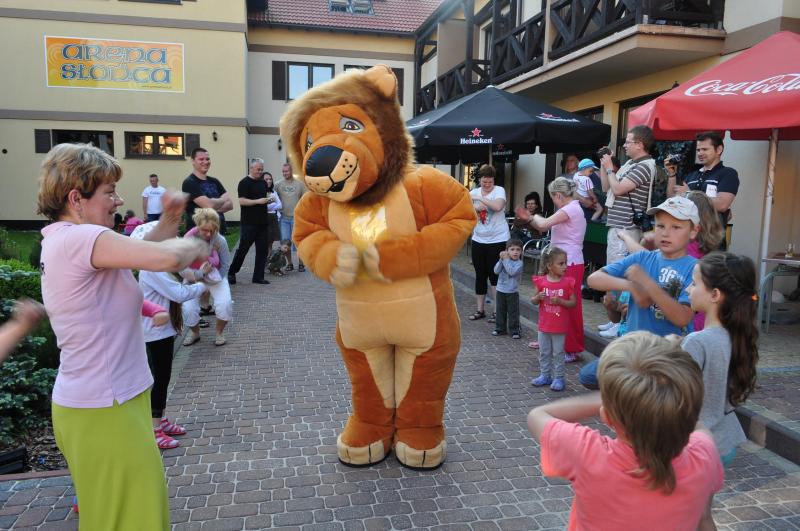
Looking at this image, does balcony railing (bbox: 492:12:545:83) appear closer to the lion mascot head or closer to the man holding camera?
the man holding camera

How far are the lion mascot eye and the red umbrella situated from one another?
3.96 m

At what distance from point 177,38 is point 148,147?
3.76 m

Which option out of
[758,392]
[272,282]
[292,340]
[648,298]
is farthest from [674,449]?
[272,282]

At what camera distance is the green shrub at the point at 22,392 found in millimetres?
4180

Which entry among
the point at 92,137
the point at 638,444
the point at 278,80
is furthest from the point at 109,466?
the point at 278,80

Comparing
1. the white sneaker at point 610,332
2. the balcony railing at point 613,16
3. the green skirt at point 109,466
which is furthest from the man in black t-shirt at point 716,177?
the green skirt at point 109,466

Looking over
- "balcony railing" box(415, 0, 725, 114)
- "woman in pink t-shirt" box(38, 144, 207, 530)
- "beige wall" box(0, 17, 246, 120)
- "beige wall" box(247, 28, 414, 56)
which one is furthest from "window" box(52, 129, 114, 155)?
"woman in pink t-shirt" box(38, 144, 207, 530)

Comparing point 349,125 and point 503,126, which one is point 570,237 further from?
point 349,125

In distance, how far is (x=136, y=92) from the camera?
19.8 meters

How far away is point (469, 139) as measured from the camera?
8.51 m

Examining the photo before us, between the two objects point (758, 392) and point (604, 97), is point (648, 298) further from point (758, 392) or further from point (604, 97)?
point (604, 97)

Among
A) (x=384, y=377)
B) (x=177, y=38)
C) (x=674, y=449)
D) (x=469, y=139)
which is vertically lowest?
(x=384, y=377)

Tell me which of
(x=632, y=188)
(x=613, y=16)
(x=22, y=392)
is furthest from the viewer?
(x=613, y=16)

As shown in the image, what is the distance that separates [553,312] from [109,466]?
384 cm
